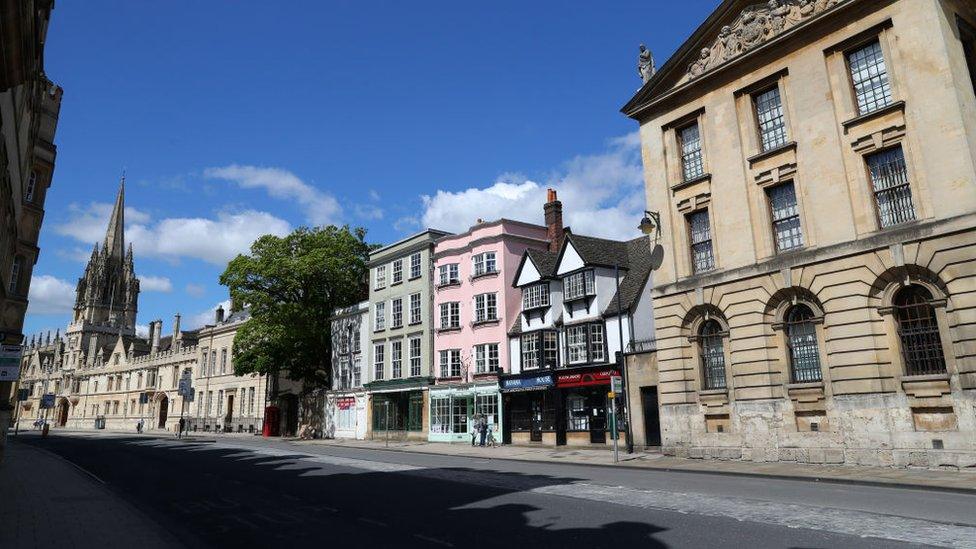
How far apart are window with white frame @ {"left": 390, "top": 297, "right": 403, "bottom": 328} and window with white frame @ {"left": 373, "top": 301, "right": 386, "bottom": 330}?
3.32ft

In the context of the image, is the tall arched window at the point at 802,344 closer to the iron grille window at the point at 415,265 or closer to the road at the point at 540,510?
the road at the point at 540,510

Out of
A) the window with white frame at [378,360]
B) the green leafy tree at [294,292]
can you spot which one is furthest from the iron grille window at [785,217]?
the green leafy tree at [294,292]

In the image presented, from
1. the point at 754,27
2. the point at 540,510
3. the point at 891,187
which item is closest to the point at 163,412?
the point at 754,27

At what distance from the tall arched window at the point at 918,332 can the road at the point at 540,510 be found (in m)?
5.73

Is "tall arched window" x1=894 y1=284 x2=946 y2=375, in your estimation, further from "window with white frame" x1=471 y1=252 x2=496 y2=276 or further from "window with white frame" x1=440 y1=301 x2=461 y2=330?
"window with white frame" x1=440 y1=301 x2=461 y2=330

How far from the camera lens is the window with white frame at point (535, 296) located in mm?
34688

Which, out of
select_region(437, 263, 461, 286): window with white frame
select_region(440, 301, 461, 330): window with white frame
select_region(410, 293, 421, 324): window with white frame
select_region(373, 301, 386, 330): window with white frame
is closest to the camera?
select_region(440, 301, 461, 330): window with white frame

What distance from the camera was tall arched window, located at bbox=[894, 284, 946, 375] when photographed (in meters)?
17.6

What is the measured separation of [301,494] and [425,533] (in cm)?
618

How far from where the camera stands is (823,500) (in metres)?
11.8

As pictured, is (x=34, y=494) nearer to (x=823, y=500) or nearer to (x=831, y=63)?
(x=823, y=500)

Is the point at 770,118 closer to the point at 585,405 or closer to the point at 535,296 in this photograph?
the point at 585,405

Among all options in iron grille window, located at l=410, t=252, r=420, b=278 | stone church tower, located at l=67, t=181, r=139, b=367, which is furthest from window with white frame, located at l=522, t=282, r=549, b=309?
stone church tower, located at l=67, t=181, r=139, b=367

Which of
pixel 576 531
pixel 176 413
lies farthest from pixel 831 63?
pixel 176 413
